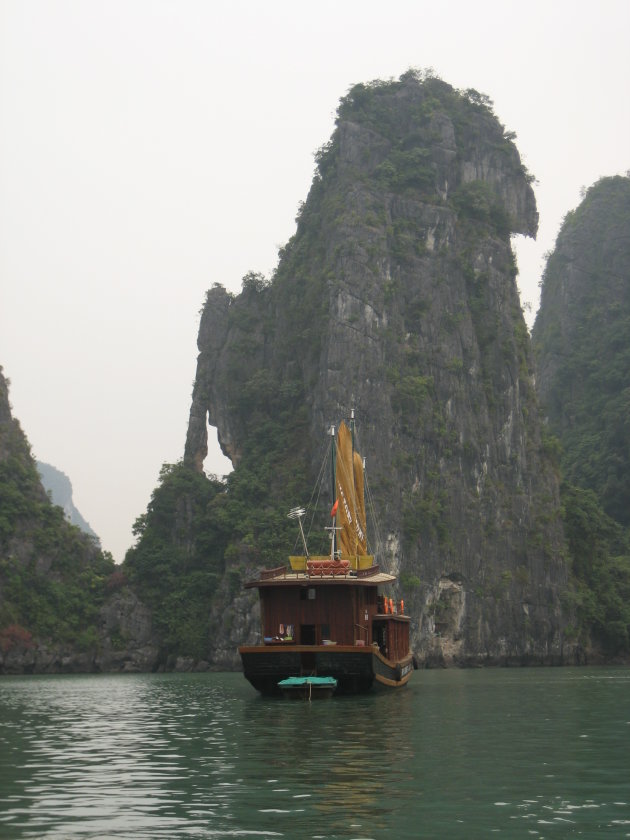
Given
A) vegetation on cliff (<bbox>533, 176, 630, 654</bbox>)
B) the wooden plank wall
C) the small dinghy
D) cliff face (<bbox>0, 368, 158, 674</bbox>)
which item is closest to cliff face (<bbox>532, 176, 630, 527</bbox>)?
vegetation on cliff (<bbox>533, 176, 630, 654</bbox>)

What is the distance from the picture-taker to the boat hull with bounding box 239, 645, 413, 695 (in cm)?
3350

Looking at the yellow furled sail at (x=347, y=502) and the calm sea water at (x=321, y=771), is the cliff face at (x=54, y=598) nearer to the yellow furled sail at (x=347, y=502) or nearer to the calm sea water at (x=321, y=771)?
the yellow furled sail at (x=347, y=502)

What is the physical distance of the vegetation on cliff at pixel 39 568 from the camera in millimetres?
73625

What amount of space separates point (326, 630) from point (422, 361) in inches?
1832

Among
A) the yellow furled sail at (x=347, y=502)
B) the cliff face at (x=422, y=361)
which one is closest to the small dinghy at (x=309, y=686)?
the yellow furled sail at (x=347, y=502)

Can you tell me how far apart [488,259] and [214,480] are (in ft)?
85.5

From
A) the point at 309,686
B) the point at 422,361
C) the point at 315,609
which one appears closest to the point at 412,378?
the point at 422,361

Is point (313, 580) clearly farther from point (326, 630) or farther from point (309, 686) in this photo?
point (309, 686)

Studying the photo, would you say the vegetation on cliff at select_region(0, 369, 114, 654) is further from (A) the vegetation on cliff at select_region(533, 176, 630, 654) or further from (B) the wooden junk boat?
(B) the wooden junk boat

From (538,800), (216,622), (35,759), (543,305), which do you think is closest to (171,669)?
(216,622)

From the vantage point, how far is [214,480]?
276 ft

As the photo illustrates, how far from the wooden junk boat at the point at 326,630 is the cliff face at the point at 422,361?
1318 inches

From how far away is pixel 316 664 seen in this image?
33.6 metres

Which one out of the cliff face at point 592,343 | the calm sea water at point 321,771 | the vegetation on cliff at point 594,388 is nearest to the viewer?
the calm sea water at point 321,771
